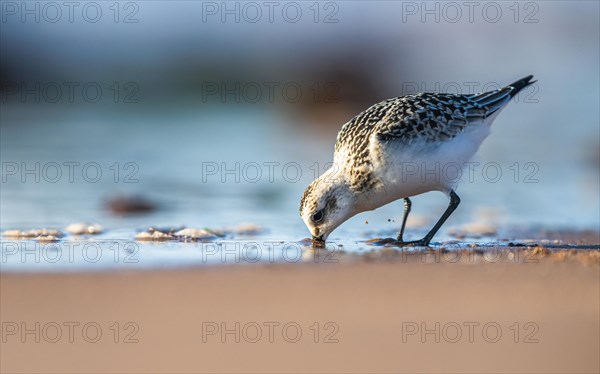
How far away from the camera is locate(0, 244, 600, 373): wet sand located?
13.9ft

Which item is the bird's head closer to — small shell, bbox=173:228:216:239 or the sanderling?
the sanderling

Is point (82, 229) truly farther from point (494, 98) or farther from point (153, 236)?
point (494, 98)

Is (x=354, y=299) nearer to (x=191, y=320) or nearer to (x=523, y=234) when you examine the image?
(x=191, y=320)

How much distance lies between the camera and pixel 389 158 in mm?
6914

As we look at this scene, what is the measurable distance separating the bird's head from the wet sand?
0.92 metres

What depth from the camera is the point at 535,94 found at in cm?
1883

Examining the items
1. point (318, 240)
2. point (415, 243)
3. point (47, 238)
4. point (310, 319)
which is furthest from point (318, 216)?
point (310, 319)

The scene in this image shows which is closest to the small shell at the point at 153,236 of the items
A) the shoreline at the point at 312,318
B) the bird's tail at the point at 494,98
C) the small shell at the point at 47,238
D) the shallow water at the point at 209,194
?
the shallow water at the point at 209,194

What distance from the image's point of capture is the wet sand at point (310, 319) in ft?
13.9

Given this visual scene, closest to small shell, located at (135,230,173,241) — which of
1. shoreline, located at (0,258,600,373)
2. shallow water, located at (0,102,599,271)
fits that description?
shallow water, located at (0,102,599,271)

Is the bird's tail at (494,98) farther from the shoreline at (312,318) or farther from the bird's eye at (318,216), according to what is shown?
the shoreline at (312,318)

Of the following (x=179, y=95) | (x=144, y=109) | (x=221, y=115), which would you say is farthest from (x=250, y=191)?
(x=179, y=95)

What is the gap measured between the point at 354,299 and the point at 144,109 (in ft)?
42.0

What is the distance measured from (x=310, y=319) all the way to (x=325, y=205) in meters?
2.23
